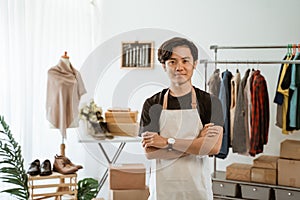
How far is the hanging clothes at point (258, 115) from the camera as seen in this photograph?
3.02m

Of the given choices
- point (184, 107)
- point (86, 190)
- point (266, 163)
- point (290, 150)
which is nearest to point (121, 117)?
point (86, 190)

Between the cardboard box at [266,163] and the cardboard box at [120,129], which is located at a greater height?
the cardboard box at [120,129]

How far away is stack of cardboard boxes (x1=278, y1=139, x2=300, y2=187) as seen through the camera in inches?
114

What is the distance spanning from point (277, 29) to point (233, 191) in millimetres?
1443

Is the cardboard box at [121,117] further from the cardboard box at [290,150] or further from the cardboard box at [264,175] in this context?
the cardboard box at [290,150]

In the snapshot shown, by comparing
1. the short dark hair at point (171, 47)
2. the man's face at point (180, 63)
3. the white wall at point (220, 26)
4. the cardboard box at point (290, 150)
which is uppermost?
the white wall at point (220, 26)

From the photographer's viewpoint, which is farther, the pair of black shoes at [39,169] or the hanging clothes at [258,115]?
the hanging clothes at [258,115]

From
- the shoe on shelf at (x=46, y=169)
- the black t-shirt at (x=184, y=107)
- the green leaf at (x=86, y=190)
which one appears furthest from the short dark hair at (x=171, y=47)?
the green leaf at (x=86, y=190)

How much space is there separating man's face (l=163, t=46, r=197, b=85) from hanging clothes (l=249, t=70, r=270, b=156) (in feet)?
5.33

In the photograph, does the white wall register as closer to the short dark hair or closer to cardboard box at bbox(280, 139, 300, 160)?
cardboard box at bbox(280, 139, 300, 160)

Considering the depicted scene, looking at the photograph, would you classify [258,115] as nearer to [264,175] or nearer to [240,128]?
[240,128]

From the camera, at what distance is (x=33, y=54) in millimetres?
3254

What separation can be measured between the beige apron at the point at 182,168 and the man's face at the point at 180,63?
9 cm

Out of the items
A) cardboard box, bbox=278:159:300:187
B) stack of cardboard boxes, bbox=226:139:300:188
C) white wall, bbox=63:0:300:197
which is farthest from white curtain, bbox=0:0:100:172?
cardboard box, bbox=278:159:300:187
